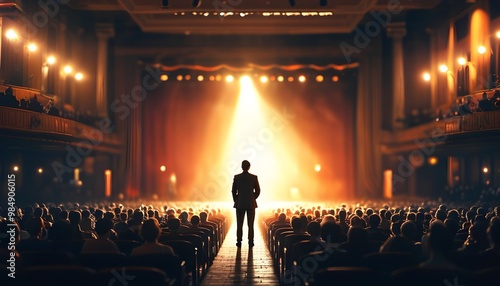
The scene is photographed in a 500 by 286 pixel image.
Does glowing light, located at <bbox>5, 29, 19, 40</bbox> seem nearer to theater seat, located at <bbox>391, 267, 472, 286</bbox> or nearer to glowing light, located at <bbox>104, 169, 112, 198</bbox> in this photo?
glowing light, located at <bbox>104, 169, 112, 198</bbox>

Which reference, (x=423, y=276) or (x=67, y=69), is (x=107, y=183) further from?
(x=423, y=276)

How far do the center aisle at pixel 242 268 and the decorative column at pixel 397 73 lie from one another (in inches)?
787

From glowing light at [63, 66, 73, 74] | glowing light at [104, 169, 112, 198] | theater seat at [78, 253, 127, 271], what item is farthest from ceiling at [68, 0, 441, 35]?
theater seat at [78, 253, 127, 271]

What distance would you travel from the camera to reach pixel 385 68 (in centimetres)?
3406

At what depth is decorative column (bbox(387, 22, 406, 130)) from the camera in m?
32.2

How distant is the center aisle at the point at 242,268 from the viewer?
29.8 ft

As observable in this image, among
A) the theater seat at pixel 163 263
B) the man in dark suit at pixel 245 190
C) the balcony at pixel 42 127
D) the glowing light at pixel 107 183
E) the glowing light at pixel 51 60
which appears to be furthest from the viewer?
the glowing light at pixel 107 183

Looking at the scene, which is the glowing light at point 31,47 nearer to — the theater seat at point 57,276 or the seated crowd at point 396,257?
the seated crowd at point 396,257

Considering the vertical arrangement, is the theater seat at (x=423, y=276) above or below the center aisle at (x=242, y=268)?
above

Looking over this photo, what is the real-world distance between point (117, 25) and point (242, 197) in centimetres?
2337

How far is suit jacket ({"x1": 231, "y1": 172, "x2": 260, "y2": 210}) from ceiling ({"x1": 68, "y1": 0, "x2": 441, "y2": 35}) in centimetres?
1585

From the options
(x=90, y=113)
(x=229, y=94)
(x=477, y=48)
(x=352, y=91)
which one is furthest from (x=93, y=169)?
(x=477, y=48)

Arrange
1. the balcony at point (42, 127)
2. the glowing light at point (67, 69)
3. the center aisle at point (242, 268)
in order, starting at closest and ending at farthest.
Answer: the center aisle at point (242, 268) → the balcony at point (42, 127) → the glowing light at point (67, 69)

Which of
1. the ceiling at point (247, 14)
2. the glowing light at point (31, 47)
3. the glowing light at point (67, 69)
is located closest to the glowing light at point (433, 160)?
the ceiling at point (247, 14)
